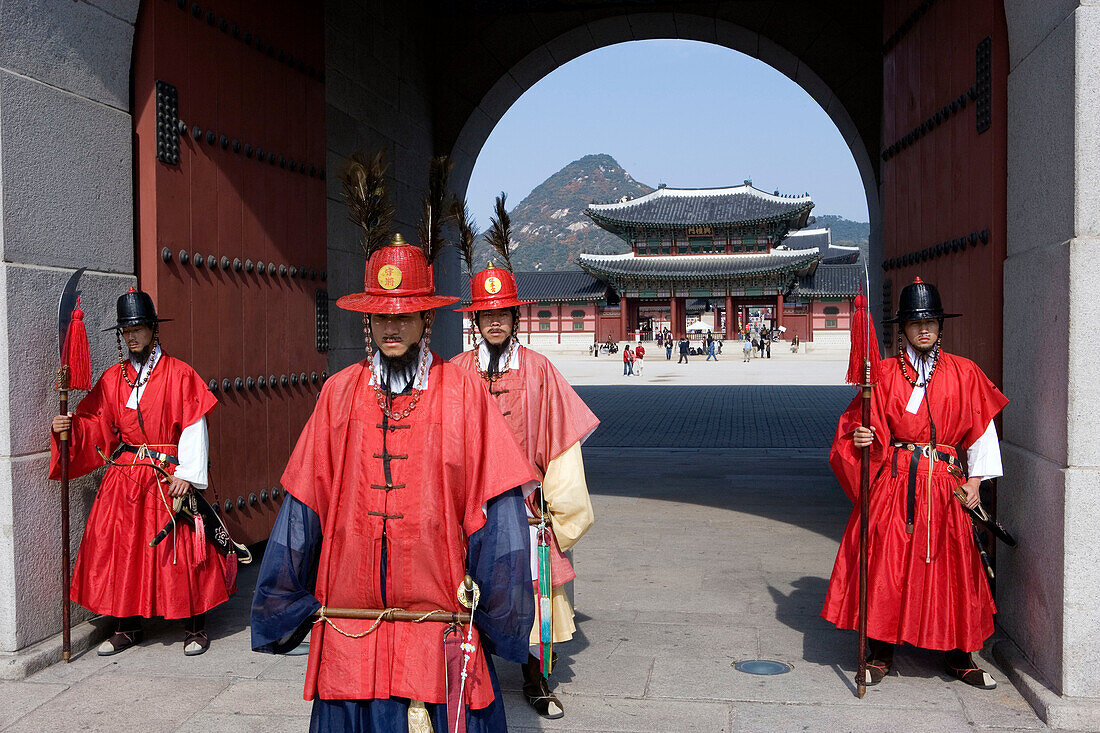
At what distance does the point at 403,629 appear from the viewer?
7.72 ft

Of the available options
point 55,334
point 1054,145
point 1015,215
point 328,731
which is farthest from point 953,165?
point 55,334

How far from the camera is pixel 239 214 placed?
5340mm

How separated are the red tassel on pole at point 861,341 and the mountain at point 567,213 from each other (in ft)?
394

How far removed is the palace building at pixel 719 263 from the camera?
46344 millimetres

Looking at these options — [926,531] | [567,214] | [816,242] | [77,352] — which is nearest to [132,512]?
[77,352]

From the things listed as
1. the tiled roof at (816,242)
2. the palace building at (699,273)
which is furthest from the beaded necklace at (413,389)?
the tiled roof at (816,242)

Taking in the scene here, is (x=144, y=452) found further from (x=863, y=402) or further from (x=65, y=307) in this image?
(x=863, y=402)

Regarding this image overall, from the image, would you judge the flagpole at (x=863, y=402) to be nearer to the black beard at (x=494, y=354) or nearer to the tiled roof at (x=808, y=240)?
the black beard at (x=494, y=354)

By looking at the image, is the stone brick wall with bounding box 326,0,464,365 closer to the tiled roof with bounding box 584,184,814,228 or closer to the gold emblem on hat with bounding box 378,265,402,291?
the gold emblem on hat with bounding box 378,265,402,291

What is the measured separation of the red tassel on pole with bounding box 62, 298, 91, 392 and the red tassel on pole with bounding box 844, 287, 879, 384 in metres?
3.22

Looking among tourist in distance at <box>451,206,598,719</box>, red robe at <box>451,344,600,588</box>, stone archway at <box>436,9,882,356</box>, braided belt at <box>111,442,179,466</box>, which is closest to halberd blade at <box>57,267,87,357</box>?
braided belt at <box>111,442,179,466</box>

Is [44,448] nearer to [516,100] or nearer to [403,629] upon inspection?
[403,629]

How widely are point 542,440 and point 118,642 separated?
2.25 m

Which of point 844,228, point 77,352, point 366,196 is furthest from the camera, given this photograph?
point 844,228
